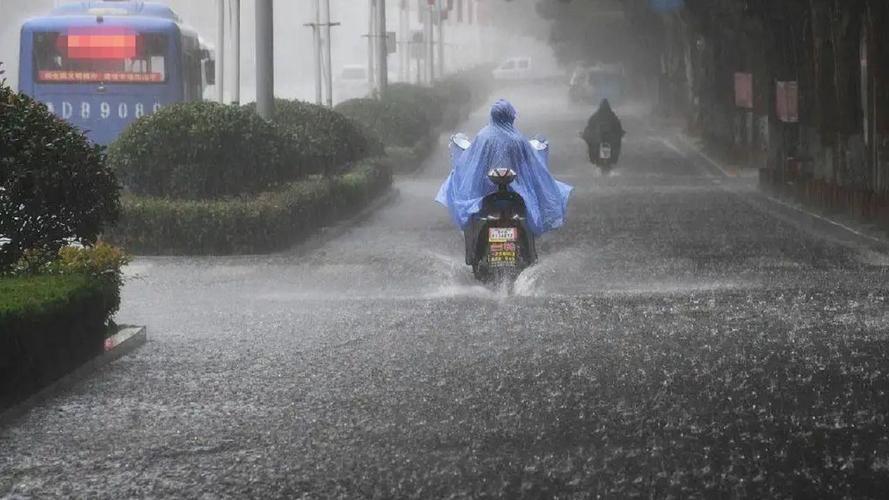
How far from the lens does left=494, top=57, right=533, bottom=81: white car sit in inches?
4407

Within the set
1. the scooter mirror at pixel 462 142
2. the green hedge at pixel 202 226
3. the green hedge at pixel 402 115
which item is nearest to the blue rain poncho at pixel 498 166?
the scooter mirror at pixel 462 142

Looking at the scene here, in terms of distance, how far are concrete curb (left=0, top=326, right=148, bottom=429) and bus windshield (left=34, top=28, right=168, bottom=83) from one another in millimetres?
20634

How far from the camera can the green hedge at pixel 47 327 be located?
403 inches

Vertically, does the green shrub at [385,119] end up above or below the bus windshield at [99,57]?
below

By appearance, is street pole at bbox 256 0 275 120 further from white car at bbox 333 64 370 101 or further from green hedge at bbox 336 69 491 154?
white car at bbox 333 64 370 101

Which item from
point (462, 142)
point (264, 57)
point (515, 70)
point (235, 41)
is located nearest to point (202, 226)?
point (462, 142)

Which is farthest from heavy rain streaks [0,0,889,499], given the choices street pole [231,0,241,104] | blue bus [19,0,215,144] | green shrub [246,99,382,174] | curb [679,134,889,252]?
street pole [231,0,241,104]

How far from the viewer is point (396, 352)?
12.4 meters

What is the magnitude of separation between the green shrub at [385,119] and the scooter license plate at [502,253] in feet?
80.3

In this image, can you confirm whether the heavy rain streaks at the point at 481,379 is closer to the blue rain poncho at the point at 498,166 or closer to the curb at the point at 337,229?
the curb at the point at 337,229

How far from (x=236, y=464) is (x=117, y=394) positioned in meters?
2.55

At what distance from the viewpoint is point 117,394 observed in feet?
35.7

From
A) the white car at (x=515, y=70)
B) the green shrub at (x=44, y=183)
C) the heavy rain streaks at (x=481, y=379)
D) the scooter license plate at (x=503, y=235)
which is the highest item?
the white car at (x=515, y=70)

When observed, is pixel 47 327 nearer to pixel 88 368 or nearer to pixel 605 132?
pixel 88 368
